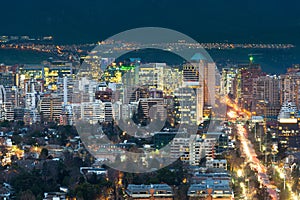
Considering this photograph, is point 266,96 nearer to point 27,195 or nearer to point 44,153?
point 44,153

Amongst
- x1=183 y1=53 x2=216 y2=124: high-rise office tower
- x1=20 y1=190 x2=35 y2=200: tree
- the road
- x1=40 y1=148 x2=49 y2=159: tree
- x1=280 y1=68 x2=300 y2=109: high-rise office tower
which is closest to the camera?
x1=20 y1=190 x2=35 y2=200: tree

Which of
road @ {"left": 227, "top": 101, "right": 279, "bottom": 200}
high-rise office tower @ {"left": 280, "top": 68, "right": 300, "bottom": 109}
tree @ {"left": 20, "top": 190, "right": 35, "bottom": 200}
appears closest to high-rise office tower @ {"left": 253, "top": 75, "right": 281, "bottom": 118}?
high-rise office tower @ {"left": 280, "top": 68, "right": 300, "bottom": 109}

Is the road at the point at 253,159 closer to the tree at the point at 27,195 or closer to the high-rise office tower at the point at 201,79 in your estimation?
the high-rise office tower at the point at 201,79

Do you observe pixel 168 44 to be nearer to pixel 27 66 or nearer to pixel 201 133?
pixel 27 66

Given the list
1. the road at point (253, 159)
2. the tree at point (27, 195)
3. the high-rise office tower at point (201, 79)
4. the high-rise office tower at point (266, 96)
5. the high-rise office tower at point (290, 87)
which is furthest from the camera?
the high-rise office tower at point (290, 87)

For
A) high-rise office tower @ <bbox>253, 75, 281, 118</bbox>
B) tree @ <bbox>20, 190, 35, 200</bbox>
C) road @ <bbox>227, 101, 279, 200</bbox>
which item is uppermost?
high-rise office tower @ <bbox>253, 75, 281, 118</bbox>

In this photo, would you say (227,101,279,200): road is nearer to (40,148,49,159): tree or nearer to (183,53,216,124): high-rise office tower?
(183,53,216,124): high-rise office tower

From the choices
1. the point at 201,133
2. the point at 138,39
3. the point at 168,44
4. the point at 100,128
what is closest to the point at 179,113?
the point at 100,128

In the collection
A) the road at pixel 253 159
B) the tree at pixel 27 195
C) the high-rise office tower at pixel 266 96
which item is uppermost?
the high-rise office tower at pixel 266 96

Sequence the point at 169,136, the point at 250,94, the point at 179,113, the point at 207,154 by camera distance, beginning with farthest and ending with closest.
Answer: the point at 250,94 < the point at 179,113 < the point at 169,136 < the point at 207,154

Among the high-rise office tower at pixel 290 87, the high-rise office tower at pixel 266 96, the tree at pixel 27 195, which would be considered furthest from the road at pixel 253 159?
the high-rise office tower at pixel 290 87

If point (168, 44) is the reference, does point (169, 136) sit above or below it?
below
